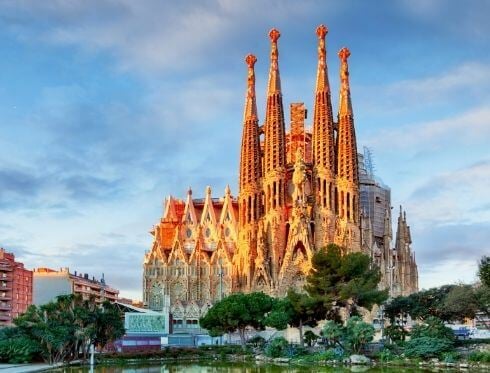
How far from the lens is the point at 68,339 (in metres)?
41.5

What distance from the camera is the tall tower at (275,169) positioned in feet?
234

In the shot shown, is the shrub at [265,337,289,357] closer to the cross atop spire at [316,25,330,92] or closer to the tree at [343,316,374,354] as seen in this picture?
the tree at [343,316,374,354]

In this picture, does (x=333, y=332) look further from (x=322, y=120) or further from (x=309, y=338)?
(x=322, y=120)

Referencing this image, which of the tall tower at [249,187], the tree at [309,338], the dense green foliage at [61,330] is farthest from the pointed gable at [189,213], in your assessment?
the dense green foliage at [61,330]

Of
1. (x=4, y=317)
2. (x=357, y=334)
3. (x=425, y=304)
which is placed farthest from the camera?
(x=4, y=317)

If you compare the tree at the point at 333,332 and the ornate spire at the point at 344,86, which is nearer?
the tree at the point at 333,332

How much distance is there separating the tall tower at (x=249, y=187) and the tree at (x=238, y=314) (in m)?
18.2

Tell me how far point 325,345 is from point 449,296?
8958 millimetres

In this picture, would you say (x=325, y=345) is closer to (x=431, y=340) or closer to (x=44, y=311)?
(x=431, y=340)

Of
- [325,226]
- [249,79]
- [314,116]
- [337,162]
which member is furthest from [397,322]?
[249,79]

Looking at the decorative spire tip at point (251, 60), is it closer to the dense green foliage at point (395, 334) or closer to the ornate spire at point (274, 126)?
the ornate spire at point (274, 126)

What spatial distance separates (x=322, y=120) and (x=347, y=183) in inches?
280

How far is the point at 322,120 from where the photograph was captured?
7338 centimetres

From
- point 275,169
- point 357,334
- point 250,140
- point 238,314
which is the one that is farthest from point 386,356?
point 250,140
